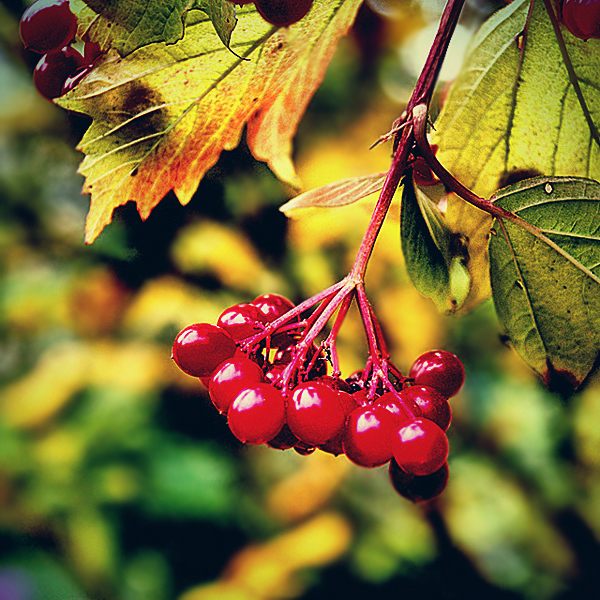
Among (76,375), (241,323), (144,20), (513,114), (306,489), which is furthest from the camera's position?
(306,489)

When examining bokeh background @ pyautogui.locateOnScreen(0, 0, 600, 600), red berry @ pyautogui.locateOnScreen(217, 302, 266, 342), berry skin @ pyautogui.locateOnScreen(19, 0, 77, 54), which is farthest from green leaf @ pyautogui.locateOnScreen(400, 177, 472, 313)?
bokeh background @ pyautogui.locateOnScreen(0, 0, 600, 600)

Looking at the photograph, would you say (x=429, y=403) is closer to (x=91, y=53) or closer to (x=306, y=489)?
(x=91, y=53)

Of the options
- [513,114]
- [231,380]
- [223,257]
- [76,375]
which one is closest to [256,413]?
[231,380]

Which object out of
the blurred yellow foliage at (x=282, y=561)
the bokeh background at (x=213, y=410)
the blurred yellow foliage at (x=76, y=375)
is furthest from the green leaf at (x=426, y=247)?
the blurred yellow foliage at (x=282, y=561)

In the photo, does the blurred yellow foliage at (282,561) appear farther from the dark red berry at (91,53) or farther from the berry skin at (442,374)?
the dark red berry at (91,53)

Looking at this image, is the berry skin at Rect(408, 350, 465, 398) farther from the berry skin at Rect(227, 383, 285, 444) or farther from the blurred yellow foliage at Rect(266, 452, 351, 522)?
the blurred yellow foliage at Rect(266, 452, 351, 522)

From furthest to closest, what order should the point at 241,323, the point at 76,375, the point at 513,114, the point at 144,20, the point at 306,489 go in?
1. the point at 306,489
2. the point at 76,375
3. the point at 513,114
4. the point at 241,323
5. the point at 144,20

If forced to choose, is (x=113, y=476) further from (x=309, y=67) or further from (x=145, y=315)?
(x=309, y=67)
